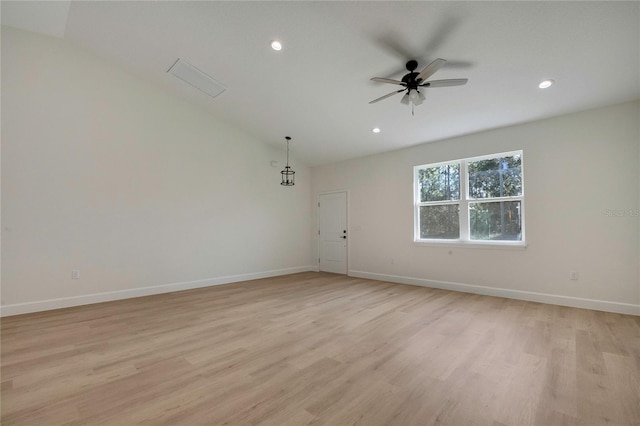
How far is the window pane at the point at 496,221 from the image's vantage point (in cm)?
Answer: 446

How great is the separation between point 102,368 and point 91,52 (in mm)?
4565

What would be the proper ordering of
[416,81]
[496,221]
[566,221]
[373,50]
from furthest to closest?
[496,221], [566,221], [373,50], [416,81]

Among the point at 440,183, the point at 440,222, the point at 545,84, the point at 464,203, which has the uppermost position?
the point at 545,84

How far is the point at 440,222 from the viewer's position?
5.33 metres

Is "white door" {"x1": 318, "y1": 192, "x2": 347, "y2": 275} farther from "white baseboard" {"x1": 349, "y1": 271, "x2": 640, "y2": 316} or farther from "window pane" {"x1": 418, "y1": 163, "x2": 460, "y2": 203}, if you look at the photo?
"window pane" {"x1": 418, "y1": 163, "x2": 460, "y2": 203}

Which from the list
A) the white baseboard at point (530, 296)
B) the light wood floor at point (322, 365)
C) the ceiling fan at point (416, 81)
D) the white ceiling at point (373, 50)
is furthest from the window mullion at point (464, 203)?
the ceiling fan at point (416, 81)

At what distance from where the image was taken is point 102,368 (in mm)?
2219

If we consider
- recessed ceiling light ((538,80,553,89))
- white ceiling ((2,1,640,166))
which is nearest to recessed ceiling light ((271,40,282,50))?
white ceiling ((2,1,640,166))

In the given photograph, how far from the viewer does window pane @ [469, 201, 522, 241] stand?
4.46 meters

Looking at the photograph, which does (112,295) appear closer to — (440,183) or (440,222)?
(440,222)

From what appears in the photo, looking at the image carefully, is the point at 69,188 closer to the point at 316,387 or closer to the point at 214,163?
the point at 214,163

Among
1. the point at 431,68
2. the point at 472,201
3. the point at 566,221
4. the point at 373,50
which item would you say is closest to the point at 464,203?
the point at 472,201

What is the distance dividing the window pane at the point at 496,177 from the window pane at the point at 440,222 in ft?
1.56

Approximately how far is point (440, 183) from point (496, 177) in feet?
3.15
